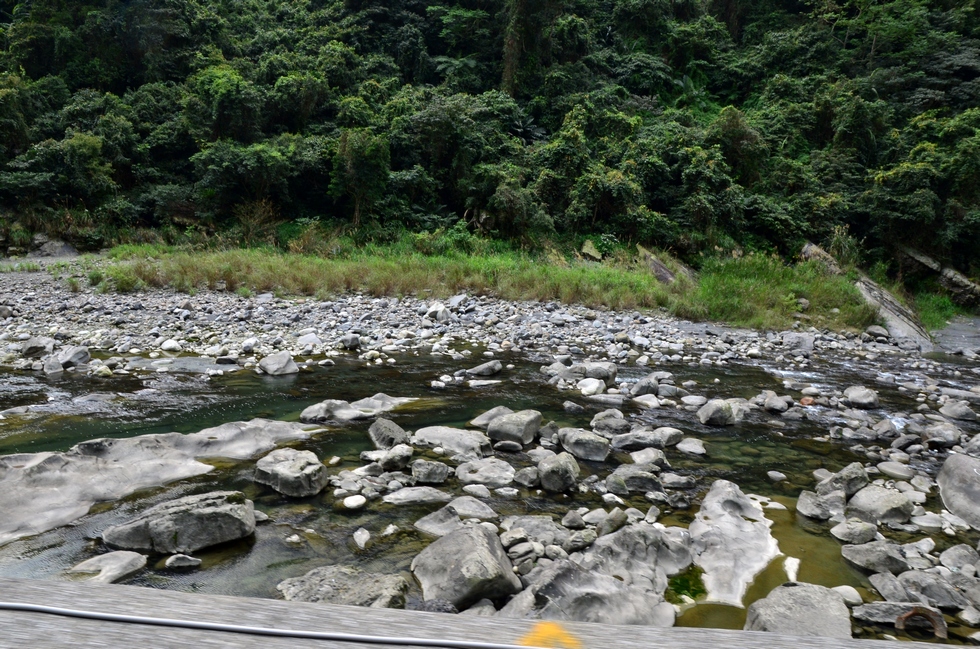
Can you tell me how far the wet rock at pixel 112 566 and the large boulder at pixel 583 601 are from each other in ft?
5.73

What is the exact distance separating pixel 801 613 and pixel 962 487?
2239 mm

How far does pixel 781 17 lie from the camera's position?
28.6 m

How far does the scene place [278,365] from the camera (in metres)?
6.29

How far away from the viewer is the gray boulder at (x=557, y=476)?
3.56m

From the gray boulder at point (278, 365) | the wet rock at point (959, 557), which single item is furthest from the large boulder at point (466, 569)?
the gray boulder at point (278, 365)

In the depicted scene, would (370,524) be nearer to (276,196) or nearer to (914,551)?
(914,551)

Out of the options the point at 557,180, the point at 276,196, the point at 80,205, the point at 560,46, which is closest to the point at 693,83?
the point at 560,46

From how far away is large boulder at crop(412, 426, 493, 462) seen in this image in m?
4.16

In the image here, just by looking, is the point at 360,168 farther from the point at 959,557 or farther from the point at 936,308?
the point at 936,308

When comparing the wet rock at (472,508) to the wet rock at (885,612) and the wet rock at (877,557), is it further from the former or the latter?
the wet rock at (877,557)

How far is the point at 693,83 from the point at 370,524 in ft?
93.9

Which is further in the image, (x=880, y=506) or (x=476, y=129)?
(x=476, y=129)

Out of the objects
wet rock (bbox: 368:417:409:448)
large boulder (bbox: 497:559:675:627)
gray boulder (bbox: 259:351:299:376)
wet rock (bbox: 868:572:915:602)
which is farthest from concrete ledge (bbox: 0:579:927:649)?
gray boulder (bbox: 259:351:299:376)

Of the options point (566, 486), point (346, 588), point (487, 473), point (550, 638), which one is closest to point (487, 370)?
point (487, 473)
